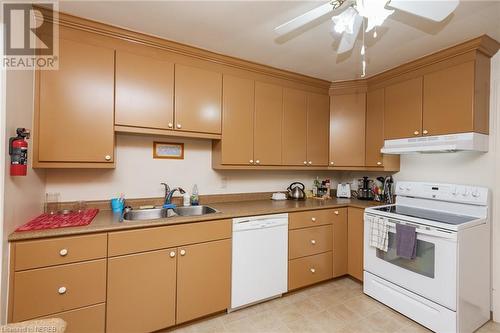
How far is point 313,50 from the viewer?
2.15 meters

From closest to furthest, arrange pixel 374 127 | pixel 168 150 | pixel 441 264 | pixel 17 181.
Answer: pixel 17 181
pixel 441 264
pixel 168 150
pixel 374 127

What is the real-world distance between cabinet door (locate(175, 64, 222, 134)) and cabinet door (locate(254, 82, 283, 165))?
1.50 ft

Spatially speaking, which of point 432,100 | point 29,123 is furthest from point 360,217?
point 29,123

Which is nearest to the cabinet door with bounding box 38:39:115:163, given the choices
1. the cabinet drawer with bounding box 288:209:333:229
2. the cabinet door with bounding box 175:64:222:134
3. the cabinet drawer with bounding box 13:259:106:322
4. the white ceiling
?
the white ceiling

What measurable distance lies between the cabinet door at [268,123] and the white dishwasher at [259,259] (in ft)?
2.31

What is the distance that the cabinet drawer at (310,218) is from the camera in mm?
2342

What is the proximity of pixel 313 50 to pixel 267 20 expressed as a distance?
626 mm

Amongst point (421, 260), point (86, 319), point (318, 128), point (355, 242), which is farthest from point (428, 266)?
point (86, 319)

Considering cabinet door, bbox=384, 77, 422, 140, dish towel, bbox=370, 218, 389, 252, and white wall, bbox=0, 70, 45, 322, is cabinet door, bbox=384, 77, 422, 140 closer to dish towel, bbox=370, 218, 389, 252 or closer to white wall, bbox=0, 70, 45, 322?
dish towel, bbox=370, 218, 389, 252

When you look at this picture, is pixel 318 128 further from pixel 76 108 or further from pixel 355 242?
pixel 76 108

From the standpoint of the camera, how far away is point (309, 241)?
2447 millimetres

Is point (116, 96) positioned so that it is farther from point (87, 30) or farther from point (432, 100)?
point (432, 100)

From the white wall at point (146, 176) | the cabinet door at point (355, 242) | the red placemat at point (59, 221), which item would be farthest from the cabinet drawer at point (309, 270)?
the red placemat at point (59, 221)

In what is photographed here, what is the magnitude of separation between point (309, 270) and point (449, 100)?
6.93ft
